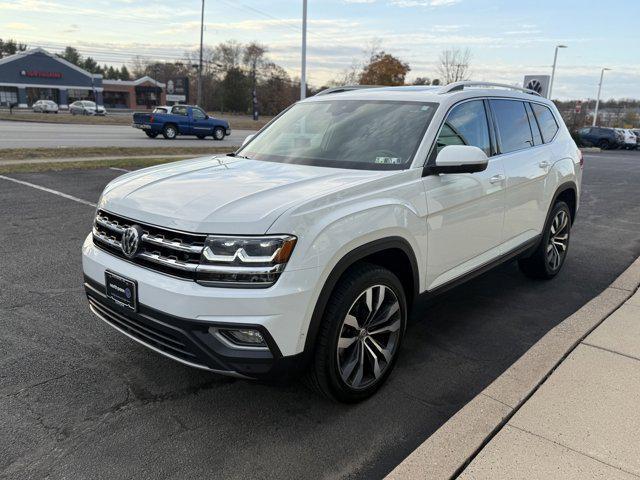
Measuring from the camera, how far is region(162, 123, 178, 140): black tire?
26725 millimetres

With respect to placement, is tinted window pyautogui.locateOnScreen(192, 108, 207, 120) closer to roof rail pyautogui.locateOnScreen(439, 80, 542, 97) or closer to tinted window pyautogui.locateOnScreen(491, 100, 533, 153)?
roof rail pyautogui.locateOnScreen(439, 80, 542, 97)

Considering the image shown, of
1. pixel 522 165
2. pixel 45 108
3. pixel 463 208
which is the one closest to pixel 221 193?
pixel 463 208

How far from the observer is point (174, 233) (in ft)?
8.99

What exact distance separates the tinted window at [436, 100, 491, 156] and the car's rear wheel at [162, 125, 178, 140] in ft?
80.4

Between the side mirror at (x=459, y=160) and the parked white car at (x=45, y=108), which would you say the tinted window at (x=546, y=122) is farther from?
the parked white car at (x=45, y=108)

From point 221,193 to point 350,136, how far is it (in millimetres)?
1317

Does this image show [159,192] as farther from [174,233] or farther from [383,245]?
[383,245]

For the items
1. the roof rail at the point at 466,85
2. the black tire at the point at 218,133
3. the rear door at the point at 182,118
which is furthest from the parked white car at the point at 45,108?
the roof rail at the point at 466,85

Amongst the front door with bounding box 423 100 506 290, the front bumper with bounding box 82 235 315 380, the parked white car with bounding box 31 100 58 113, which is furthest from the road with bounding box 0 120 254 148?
the parked white car with bounding box 31 100 58 113

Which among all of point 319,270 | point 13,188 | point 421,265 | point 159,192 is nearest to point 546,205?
point 421,265

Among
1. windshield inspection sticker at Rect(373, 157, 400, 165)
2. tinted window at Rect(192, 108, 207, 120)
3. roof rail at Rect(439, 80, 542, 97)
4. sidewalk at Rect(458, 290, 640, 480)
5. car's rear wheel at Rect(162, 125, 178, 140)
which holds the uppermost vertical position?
roof rail at Rect(439, 80, 542, 97)

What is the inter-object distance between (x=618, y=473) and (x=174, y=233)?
2474 mm

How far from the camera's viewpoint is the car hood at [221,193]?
8.75ft

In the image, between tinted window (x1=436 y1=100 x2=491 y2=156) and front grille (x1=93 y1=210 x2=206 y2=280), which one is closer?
front grille (x1=93 y1=210 x2=206 y2=280)
